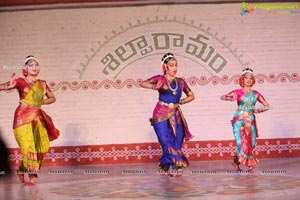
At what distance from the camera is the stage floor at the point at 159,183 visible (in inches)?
228

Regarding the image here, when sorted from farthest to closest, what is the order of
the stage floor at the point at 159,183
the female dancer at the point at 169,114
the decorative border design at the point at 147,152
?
the decorative border design at the point at 147,152 < the female dancer at the point at 169,114 < the stage floor at the point at 159,183

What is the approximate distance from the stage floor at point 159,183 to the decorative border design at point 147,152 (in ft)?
0.73

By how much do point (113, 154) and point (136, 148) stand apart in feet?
1.10

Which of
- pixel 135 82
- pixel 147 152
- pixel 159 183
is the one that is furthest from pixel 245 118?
pixel 135 82

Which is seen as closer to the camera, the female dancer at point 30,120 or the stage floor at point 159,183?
the stage floor at point 159,183

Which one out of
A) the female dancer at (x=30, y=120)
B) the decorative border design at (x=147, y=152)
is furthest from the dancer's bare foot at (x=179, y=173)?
the decorative border design at (x=147, y=152)

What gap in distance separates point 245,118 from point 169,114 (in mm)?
981

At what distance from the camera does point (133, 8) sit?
9.08 metres

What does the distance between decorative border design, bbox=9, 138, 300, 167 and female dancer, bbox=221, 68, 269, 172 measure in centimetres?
148

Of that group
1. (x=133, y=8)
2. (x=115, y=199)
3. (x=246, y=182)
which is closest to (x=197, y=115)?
(x=133, y=8)

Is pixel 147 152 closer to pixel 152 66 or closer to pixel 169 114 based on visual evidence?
pixel 152 66

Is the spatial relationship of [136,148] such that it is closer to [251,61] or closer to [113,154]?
[113,154]

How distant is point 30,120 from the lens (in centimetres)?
681

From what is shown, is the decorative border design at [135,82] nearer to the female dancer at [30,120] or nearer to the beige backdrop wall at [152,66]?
the beige backdrop wall at [152,66]
